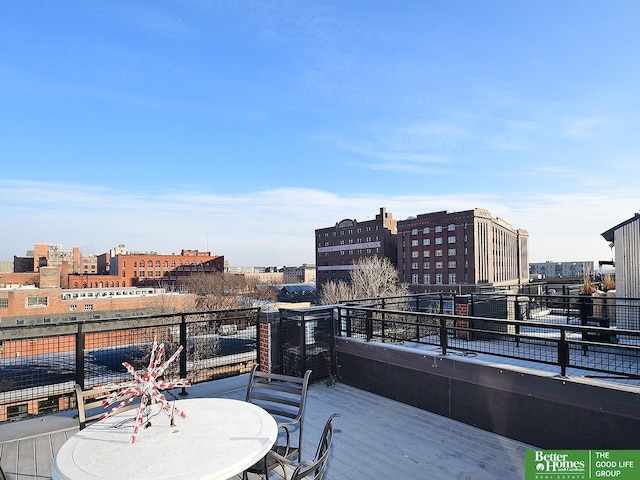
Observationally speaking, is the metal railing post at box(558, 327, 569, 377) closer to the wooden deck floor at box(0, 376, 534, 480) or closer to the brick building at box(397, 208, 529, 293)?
the wooden deck floor at box(0, 376, 534, 480)

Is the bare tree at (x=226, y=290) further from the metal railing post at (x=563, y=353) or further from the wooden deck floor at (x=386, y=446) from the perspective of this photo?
the metal railing post at (x=563, y=353)

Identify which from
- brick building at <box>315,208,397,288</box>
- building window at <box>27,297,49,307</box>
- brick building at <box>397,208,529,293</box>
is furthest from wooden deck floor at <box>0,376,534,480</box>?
brick building at <box>315,208,397,288</box>

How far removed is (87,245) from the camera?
13062cm

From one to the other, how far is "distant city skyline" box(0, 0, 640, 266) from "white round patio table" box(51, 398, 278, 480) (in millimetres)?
11235

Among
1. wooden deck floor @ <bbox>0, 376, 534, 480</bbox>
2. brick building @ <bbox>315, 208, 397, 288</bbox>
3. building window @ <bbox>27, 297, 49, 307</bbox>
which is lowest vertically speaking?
building window @ <bbox>27, 297, 49, 307</bbox>

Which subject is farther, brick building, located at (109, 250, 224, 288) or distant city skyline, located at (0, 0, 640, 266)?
brick building, located at (109, 250, 224, 288)

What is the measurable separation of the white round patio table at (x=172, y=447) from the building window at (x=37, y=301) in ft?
149

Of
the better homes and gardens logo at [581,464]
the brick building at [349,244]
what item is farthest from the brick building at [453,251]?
the better homes and gardens logo at [581,464]

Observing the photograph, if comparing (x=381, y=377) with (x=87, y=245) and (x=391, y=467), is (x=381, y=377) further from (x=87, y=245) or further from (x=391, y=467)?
(x=87, y=245)

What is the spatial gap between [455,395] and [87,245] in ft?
501

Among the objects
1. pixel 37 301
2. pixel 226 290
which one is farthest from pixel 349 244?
pixel 37 301

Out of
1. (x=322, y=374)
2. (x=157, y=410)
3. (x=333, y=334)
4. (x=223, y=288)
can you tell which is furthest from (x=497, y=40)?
(x=223, y=288)

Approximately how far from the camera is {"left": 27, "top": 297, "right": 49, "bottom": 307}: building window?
3775 centimetres

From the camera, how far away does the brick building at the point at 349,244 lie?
70250 millimetres
